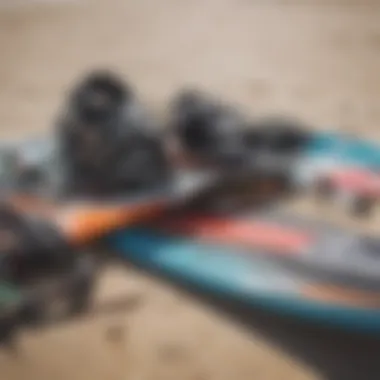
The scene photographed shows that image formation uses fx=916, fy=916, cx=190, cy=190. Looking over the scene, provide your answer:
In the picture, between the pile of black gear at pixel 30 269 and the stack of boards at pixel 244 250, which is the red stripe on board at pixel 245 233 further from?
the pile of black gear at pixel 30 269

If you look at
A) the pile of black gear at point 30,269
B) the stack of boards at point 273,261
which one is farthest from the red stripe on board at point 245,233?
the pile of black gear at point 30,269

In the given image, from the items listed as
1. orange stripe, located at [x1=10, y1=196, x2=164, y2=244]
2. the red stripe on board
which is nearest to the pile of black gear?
orange stripe, located at [x1=10, y1=196, x2=164, y2=244]

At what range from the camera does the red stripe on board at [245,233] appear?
0.96m

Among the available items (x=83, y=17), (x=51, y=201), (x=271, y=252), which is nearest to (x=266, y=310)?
(x=271, y=252)

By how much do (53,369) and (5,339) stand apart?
86 millimetres

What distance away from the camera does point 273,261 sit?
0.93 m

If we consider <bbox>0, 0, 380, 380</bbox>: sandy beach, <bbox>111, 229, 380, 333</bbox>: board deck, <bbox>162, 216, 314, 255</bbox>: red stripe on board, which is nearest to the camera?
<bbox>111, 229, 380, 333</bbox>: board deck

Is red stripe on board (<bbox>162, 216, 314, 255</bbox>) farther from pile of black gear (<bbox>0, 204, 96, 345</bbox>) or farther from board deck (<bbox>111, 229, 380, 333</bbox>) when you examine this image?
pile of black gear (<bbox>0, 204, 96, 345</bbox>)

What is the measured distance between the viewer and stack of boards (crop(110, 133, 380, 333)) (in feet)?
2.82

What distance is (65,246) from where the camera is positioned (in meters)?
1.00

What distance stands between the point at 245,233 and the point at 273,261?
0.07 metres

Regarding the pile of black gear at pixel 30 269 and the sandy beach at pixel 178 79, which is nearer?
the pile of black gear at pixel 30 269

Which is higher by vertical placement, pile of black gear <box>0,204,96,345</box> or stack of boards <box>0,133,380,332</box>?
stack of boards <box>0,133,380,332</box>

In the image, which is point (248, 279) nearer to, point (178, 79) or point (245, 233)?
point (245, 233)
